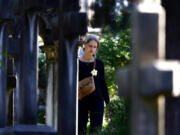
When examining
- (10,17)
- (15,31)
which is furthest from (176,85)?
(15,31)

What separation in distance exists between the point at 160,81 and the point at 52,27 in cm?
486

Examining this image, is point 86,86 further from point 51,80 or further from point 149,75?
point 149,75

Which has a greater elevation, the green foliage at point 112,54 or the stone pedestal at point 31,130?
the green foliage at point 112,54

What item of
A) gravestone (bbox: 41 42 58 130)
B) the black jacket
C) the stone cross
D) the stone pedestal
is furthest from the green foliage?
the stone cross

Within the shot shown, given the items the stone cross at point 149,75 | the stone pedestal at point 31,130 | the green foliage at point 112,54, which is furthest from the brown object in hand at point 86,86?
the stone cross at point 149,75

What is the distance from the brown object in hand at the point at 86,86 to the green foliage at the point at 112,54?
5167 mm

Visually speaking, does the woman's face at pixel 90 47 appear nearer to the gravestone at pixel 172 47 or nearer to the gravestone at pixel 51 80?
the gravestone at pixel 51 80

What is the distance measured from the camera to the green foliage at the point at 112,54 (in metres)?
16.9

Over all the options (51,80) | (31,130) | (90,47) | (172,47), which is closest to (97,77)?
(90,47)

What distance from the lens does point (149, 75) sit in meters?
3.87

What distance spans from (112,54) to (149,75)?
13967 millimetres

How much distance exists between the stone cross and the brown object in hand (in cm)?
702

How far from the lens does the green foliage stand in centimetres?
1691

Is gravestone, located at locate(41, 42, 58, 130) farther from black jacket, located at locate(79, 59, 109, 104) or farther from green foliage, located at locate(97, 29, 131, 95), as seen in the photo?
green foliage, located at locate(97, 29, 131, 95)
